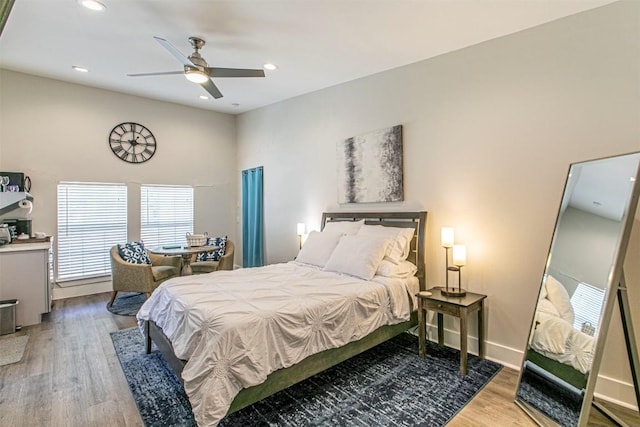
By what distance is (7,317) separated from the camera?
3615 mm

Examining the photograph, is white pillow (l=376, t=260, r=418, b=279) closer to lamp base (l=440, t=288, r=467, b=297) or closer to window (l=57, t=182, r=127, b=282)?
lamp base (l=440, t=288, r=467, b=297)

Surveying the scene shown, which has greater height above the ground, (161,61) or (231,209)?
(161,61)

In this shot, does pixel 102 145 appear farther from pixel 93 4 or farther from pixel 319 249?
pixel 319 249

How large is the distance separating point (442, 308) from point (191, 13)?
11.1 feet

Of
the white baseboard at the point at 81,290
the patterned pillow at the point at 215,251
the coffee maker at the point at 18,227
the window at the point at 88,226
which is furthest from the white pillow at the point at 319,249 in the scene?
the coffee maker at the point at 18,227

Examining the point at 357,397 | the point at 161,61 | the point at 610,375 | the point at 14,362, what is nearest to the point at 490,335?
the point at 610,375

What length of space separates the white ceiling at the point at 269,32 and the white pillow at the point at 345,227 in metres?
1.86

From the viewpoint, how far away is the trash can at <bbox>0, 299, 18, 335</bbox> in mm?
3594

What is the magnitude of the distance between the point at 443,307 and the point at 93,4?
3934 mm

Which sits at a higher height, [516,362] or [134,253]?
[134,253]

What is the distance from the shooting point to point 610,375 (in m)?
2.47

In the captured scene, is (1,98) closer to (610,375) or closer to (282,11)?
(282,11)

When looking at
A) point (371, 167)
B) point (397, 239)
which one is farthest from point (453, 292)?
point (371, 167)

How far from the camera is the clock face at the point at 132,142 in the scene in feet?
17.4
